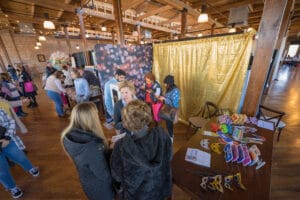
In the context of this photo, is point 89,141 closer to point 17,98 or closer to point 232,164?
point 232,164

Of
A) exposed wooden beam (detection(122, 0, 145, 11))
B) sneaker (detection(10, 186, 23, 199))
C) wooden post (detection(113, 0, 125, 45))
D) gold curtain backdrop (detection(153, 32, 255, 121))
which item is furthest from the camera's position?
exposed wooden beam (detection(122, 0, 145, 11))

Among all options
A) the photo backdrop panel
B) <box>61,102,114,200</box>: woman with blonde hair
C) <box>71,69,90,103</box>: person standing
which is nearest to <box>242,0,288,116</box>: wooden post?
<box>61,102,114,200</box>: woman with blonde hair

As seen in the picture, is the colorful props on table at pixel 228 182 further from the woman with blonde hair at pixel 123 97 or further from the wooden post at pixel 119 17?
the wooden post at pixel 119 17

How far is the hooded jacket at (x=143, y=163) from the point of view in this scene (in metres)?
0.87

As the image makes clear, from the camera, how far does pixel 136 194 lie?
973 mm

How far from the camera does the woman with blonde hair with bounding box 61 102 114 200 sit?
101 cm

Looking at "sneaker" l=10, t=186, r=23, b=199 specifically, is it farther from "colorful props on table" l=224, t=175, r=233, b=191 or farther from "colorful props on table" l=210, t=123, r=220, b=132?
"colorful props on table" l=210, t=123, r=220, b=132

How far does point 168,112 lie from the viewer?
2.23 m

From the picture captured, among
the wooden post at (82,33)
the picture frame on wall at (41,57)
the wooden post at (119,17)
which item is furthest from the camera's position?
the picture frame on wall at (41,57)

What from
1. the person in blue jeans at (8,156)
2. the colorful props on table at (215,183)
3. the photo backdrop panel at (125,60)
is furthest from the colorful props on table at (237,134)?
the person in blue jeans at (8,156)

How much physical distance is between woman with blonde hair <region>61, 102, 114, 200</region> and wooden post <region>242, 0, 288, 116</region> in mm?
2227

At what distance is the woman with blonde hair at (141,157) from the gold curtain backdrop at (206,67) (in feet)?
6.67

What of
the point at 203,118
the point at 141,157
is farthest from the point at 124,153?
the point at 203,118

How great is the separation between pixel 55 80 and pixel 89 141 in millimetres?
3306
